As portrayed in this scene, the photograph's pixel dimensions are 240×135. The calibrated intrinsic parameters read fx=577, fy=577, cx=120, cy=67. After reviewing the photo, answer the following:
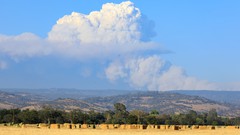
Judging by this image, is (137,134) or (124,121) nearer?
(137,134)

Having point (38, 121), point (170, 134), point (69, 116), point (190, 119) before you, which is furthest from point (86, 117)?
point (170, 134)

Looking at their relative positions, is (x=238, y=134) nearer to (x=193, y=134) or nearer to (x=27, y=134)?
(x=193, y=134)

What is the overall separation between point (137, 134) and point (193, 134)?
24.3ft

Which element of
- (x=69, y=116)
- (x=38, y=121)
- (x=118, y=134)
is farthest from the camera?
(x=69, y=116)

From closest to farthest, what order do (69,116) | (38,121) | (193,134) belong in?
(193,134)
(38,121)
(69,116)

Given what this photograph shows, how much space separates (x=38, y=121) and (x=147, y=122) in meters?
21.4

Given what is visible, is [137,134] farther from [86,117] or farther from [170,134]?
[86,117]

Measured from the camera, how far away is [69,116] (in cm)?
12056

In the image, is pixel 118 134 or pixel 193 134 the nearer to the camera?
pixel 118 134

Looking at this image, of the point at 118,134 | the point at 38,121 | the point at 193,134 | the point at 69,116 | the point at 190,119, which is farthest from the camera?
the point at 190,119

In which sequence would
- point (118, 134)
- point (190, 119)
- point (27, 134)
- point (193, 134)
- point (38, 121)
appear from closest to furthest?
point (27, 134)
point (118, 134)
point (193, 134)
point (38, 121)
point (190, 119)

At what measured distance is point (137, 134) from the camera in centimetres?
6469

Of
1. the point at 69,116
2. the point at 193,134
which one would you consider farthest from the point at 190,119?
Answer: the point at 193,134

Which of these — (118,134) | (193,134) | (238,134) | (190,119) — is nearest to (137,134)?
(118,134)
